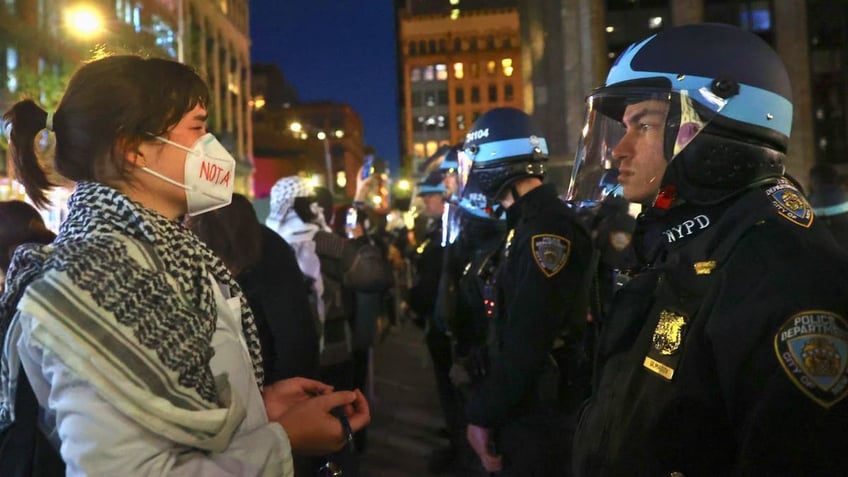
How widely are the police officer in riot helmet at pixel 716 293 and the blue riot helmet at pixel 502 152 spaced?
1.56 meters

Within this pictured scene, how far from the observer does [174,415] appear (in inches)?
54.4

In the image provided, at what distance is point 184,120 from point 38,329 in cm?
67

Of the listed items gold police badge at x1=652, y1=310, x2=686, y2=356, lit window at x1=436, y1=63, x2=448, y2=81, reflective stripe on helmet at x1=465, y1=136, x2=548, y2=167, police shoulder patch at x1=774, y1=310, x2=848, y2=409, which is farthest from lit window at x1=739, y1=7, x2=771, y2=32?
lit window at x1=436, y1=63, x2=448, y2=81

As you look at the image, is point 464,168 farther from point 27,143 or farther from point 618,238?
point 618,238

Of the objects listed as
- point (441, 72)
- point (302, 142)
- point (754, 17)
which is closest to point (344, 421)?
point (754, 17)

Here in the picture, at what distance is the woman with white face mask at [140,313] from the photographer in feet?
4.43

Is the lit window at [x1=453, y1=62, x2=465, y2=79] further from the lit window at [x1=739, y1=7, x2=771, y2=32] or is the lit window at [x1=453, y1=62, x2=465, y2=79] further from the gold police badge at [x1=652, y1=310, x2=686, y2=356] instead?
the gold police badge at [x1=652, y1=310, x2=686, y2=356]

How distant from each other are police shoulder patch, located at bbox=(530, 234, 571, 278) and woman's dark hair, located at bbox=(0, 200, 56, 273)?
8.15ft

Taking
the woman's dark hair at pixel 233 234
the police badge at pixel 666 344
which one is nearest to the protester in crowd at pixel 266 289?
the woman's dark hair at pixel 233 234

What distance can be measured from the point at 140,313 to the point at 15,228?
237cm

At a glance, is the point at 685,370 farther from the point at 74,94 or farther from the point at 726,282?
the point at 74,94

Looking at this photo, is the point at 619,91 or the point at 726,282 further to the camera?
the point at 619,91

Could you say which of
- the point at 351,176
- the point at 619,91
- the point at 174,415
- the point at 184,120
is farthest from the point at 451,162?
the point at 351,176

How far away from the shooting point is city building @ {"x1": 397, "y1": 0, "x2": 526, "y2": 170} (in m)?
103
